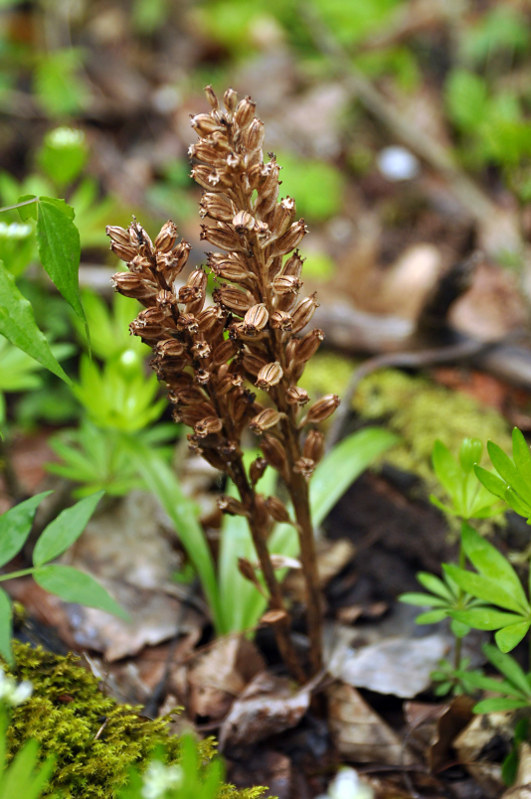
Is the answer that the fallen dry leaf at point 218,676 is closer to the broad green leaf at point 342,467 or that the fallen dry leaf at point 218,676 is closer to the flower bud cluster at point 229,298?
the broad green leaf at point 342,467

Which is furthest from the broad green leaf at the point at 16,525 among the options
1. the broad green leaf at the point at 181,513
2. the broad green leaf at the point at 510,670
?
the broad green leaf at the point at 510,670

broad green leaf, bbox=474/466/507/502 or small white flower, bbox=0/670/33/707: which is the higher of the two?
broad green leaf, bbox=474/466/507/502

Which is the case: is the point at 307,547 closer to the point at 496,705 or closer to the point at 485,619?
the point at 485,619

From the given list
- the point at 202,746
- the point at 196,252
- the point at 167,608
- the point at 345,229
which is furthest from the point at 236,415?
the point at 345,229

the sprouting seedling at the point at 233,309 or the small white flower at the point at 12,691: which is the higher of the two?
the sprouting seedling at the point at 233,309

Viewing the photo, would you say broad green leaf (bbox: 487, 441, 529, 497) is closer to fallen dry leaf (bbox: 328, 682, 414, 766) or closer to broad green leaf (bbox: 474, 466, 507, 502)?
broad green leaf (bbox: 474, 466, 507, 502)

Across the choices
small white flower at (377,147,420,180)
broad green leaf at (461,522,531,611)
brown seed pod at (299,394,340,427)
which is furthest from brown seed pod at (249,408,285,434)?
small white flower at (377,147,420,180)
